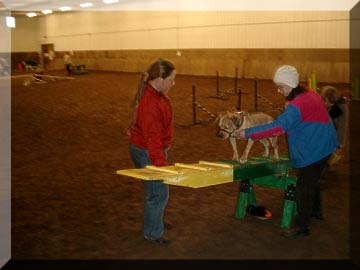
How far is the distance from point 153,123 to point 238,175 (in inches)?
42.7

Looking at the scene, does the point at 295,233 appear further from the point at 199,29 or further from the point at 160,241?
the point at 199,29

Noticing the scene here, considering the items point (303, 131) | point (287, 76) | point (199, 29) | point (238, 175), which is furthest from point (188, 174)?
point (199, 29)

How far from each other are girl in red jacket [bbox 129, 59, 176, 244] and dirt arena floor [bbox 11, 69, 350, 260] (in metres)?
0.50

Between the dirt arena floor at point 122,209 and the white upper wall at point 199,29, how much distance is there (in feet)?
43.4

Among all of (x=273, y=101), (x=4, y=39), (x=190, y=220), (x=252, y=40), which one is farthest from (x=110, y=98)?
(x=4, y=39)

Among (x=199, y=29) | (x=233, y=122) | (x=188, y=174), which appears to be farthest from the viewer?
(x=199, y=29)

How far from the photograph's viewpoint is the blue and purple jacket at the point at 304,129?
4.95 metres

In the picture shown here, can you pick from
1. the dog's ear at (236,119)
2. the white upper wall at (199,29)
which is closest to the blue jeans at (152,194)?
the dog's ear at (236,119)

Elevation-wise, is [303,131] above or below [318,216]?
above

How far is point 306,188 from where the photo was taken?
516cm

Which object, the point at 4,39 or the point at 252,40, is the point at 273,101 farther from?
the point at 4,39

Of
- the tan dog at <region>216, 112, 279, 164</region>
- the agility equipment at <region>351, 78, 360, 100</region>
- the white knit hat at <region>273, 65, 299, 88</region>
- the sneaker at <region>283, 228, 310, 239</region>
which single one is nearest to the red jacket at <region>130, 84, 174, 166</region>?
the tan dog at <region>216, 112, 279, 164</region>

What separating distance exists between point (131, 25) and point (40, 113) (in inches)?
864

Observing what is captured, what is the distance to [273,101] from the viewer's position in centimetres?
1738
